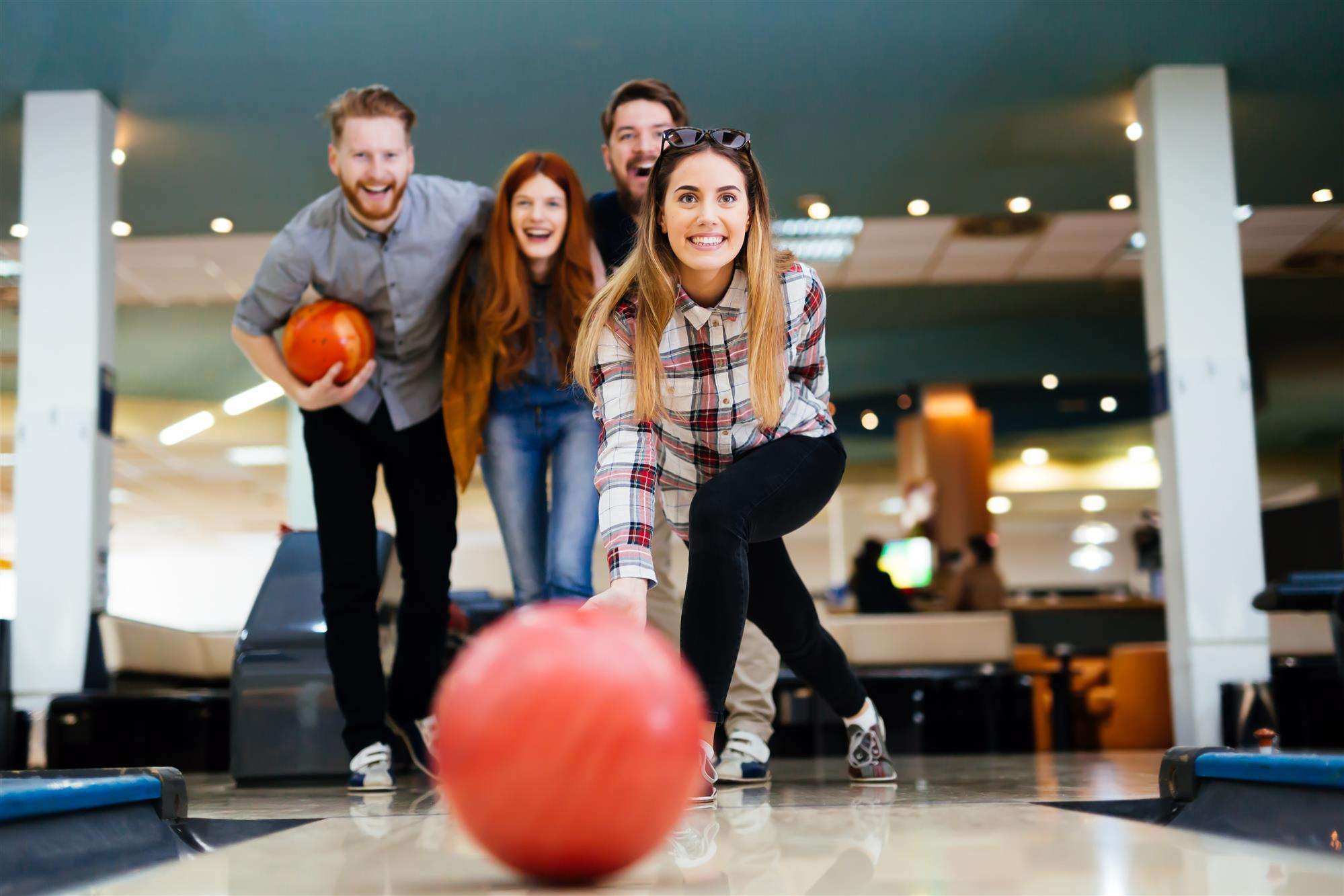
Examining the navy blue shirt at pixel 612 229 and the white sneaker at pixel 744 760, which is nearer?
the white sneaker at pixel 744 760

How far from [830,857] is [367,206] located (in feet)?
6.81

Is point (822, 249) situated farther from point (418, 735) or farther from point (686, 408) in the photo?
point (686, 408)

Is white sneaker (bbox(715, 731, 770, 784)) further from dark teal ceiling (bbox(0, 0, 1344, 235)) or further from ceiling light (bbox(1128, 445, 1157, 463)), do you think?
ceiling light (bbox(1128, 445, 1157, 463))

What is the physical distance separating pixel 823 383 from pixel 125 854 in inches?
59.0

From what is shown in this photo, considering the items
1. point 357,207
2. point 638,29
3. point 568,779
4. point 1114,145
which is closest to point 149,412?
point 638,29

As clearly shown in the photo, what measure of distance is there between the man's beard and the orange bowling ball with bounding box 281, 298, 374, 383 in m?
0.23

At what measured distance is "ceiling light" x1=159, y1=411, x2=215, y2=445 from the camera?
13414 millimetres

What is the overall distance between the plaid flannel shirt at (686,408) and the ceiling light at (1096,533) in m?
23.1

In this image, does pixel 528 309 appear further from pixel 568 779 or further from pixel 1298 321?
pixel 1298 321

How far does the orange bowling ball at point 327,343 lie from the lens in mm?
2973

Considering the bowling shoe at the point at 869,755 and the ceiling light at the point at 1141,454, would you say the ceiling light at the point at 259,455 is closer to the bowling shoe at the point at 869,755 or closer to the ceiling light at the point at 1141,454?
the ceiling light at the point at 1141,454

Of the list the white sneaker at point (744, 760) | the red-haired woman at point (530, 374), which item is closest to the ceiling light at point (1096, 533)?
the white sneaker at point (744, 760)

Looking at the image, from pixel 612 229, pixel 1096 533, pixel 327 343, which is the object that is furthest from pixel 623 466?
pixel 1096 533

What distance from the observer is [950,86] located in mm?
6305
